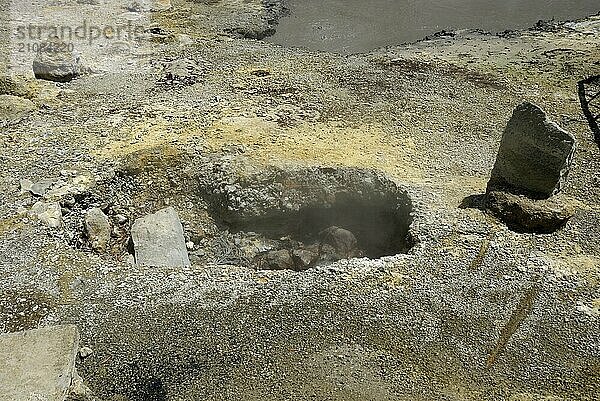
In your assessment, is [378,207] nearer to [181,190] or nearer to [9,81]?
[181,190]

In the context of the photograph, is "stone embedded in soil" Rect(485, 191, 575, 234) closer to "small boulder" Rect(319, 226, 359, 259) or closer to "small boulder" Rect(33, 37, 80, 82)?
"small boulder" Rect(319, 226, 359, 259)

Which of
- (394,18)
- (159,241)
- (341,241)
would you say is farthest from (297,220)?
(394,18)

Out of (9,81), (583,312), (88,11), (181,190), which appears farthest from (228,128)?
(88,11)

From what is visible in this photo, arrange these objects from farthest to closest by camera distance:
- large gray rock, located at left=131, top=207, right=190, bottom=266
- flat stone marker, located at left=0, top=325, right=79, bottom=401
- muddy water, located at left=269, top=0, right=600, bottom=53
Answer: muddy water, located at left=269, top=0, right=600, bottom=53
large gray rock, located at left=131, top=207, right=190, bottom=266
flat stone marker, located at left=0, top=325, right=79, bottom=401

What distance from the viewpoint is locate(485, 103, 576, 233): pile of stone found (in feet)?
25.8

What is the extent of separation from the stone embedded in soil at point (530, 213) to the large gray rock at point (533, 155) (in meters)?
0.25

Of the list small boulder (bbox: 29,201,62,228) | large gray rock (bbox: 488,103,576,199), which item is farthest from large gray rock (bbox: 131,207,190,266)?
large gray rock (bbox: 488,103,576,199)

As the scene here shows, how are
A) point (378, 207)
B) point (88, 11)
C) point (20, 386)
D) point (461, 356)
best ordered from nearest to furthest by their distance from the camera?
point (20, 386)
point (461, 356)
point (378, 207)
point (88, 11)

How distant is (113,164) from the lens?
9.34m

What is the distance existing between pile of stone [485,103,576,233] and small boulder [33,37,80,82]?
945 cm

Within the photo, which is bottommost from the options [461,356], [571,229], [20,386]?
[20,386]

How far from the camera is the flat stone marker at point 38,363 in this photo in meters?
5.44

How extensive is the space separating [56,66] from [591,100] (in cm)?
1159

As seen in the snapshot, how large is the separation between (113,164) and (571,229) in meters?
7.22
